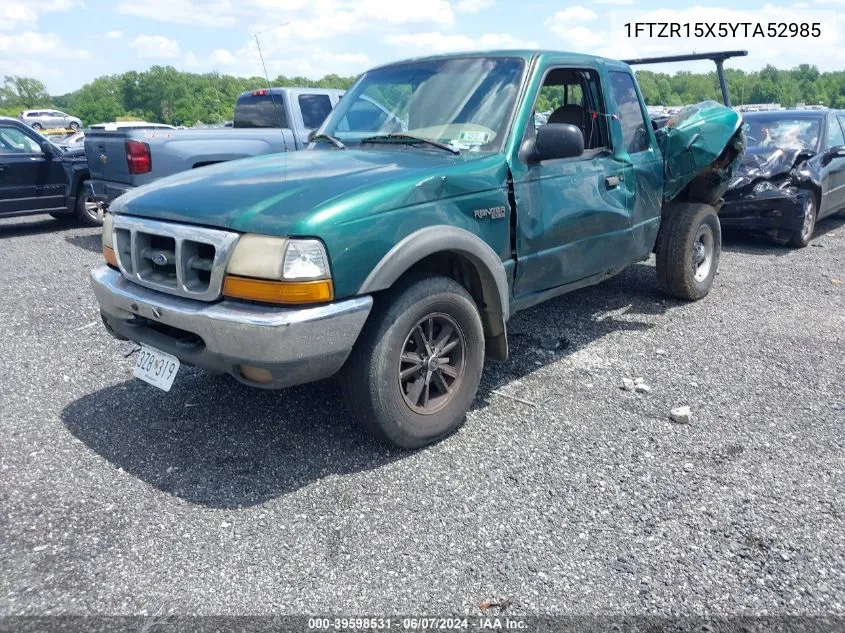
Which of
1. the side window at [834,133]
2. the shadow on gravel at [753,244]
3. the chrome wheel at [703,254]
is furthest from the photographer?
the side window at [834,133]

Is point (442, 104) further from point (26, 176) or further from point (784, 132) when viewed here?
point (26, 176)

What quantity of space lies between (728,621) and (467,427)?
5.57 ft

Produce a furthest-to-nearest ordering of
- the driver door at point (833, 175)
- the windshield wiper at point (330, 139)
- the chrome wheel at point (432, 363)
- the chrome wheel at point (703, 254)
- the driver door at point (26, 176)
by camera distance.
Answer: the driver door at point (26, 176) < the driver door at point (833, 175) < the chrome wheel at point (703, 254) < the windshield wiper at point (330, 139) < the chrome wheel at point (432, 363)

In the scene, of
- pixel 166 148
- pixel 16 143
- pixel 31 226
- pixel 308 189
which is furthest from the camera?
pixel 31 226

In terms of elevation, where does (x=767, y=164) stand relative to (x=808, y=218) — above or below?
above

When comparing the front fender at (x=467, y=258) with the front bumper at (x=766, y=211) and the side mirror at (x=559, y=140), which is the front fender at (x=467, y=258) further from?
the front bumper at (x=766, y=211)

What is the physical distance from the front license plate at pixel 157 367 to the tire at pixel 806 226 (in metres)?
7.54

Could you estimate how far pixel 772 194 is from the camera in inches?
317

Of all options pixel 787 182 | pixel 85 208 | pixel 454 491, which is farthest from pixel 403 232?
pixel 85 208

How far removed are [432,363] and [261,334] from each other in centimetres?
98

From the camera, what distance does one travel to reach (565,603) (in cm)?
246

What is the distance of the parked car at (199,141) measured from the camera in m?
7.59

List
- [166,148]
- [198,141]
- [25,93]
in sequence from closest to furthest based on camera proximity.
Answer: [166,148] → [198,141] → [25,93]

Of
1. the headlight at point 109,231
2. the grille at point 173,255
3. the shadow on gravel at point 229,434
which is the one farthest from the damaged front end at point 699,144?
the headlight at point 109,231
